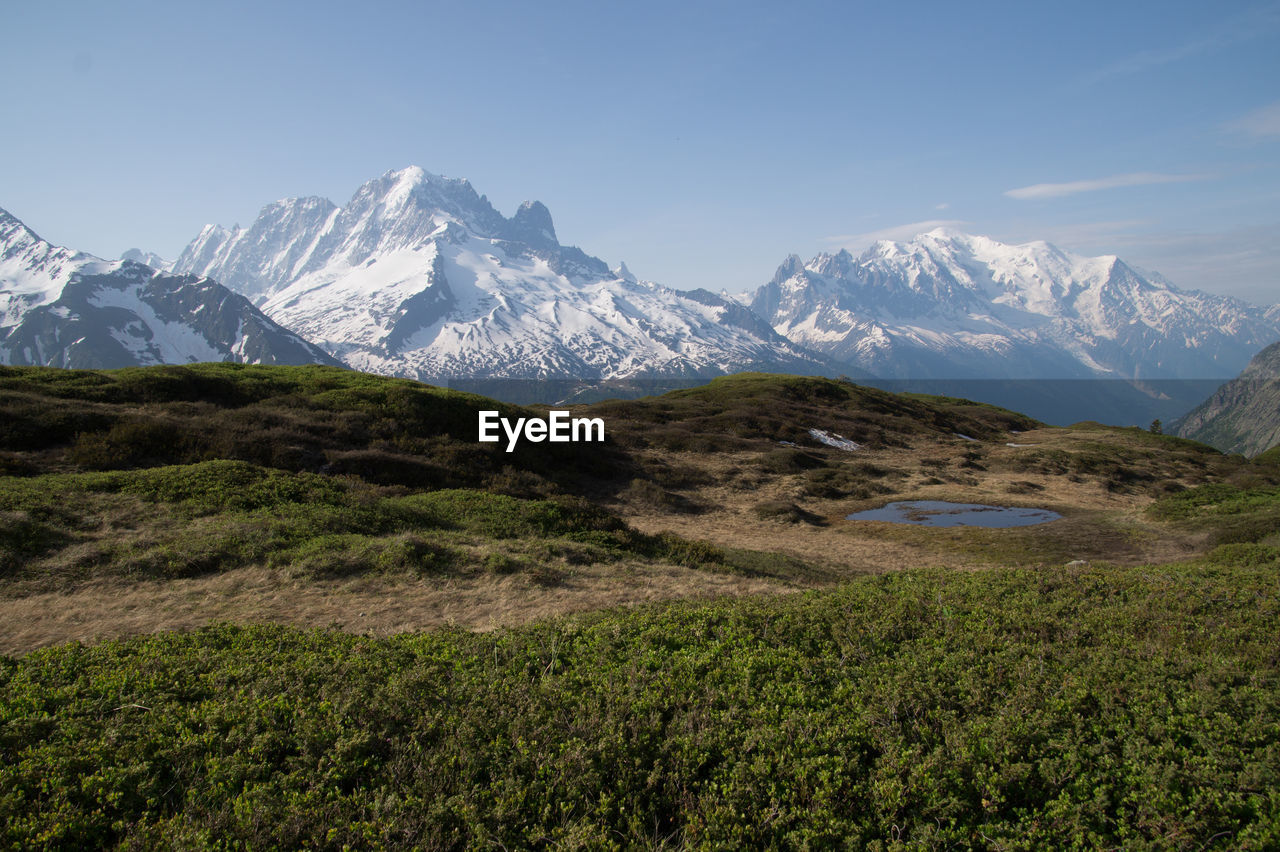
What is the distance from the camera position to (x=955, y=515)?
38.7 metres

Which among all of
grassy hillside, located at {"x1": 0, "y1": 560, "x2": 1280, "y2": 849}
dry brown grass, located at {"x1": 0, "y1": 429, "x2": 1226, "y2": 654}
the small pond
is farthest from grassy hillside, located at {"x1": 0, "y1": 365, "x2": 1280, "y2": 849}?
the small pond

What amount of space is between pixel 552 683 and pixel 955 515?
36.8m

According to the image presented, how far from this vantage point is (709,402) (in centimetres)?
7525

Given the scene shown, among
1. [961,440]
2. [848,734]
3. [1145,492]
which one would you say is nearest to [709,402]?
[961,440]

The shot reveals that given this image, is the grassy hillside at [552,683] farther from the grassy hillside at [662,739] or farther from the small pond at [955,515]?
the small pond at [955,515]

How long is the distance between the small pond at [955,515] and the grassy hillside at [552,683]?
14378 millimetres

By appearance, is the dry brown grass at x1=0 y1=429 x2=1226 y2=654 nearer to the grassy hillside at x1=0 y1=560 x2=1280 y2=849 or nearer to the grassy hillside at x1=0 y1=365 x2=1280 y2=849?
the grassy hillside at x1=0 y1=365 x2=1280 y2=849

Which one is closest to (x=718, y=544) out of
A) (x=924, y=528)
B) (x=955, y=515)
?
(x=924, y=528)

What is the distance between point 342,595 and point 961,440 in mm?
75579

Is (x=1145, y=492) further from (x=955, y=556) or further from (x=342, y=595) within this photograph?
(x=342, y=595)

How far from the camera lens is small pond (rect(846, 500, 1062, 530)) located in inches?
1446

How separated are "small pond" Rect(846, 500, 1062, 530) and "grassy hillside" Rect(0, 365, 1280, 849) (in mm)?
14378

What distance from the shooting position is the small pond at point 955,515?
3672 centimetres

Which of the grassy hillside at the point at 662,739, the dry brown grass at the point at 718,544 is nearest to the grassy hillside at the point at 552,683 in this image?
the grassy hillside at the point at 662,739
